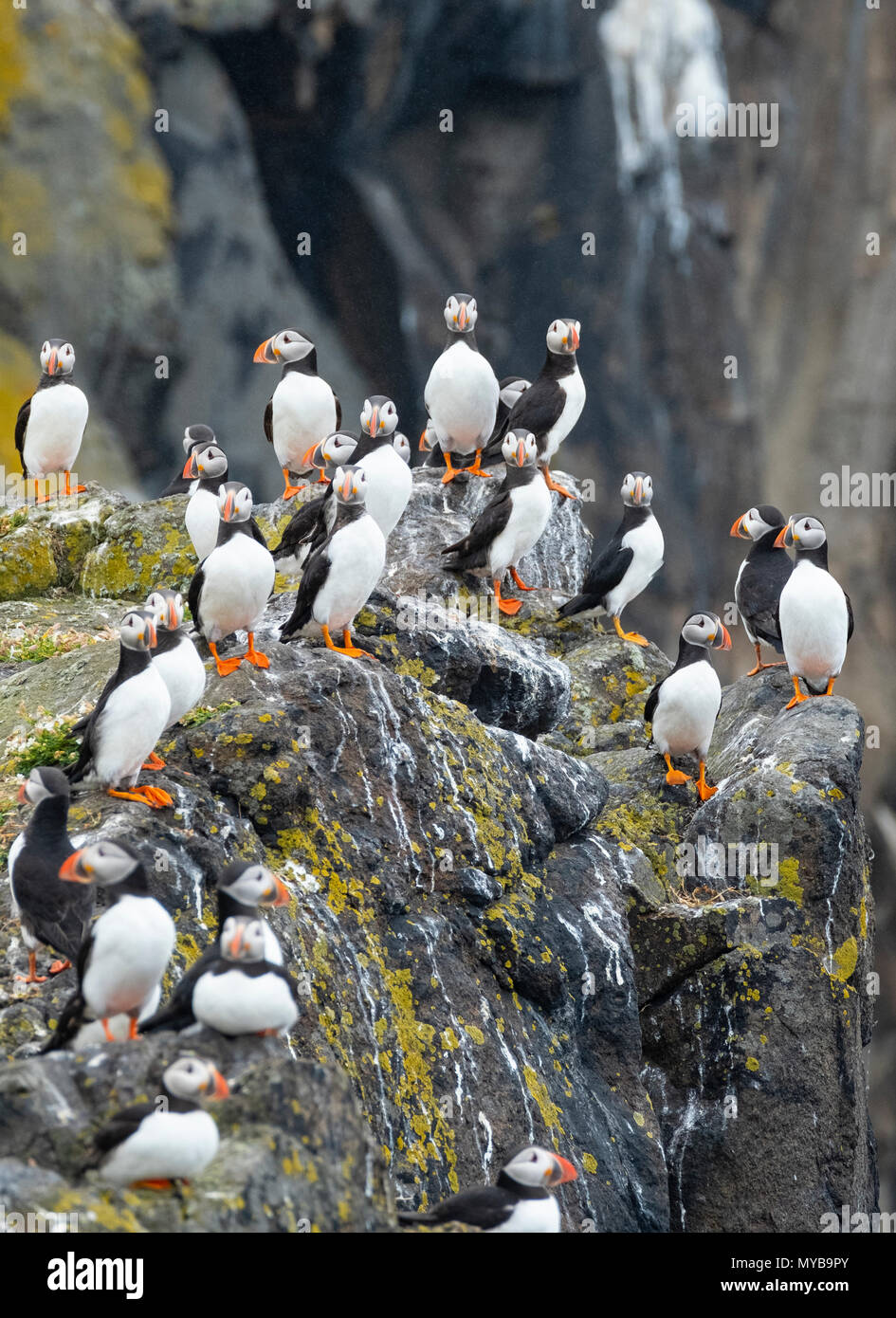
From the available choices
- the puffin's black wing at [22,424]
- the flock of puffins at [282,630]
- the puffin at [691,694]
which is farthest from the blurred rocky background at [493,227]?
the puffin at [691,694]

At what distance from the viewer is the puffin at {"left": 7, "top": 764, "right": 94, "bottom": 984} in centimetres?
505

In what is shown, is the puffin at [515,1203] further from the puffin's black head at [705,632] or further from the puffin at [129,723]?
the puffin's black head at [705,632]

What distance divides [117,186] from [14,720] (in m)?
15.6

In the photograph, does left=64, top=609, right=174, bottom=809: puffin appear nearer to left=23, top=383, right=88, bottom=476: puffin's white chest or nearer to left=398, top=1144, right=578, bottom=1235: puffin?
left=398, top=1144, right=578, bottom=1235: puffin

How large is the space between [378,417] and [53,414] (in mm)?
3488

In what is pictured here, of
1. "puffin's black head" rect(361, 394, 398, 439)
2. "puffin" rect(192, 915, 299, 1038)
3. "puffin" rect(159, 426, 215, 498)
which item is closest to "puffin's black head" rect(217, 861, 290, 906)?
"puffin" rect(192, 915, 299, 1038)

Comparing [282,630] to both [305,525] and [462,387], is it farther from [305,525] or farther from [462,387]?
[462,387]

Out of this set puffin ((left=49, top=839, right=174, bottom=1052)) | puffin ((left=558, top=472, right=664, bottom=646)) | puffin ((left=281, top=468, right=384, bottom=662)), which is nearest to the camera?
puffin ((left=49, top=839, right=174, bottom=1052))

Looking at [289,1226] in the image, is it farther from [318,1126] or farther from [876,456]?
[876,456]

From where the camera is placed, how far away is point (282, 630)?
745 centimetres

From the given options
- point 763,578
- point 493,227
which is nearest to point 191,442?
point 763,578

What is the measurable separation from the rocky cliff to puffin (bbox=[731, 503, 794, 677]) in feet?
1.33

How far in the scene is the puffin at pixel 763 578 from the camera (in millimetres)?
9281

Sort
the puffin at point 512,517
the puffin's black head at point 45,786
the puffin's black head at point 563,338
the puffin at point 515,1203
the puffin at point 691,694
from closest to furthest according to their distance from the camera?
the puffin at point 515,1203, the puffin's black head at point 45,786, the puffin at point 691,694, the puffin at point 512,517, the puffin's black head at point 563,338
